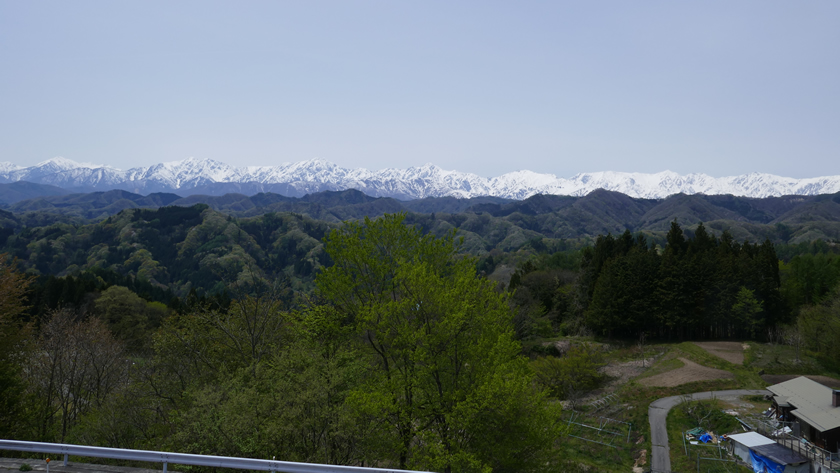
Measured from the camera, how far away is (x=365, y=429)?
17.2 metres

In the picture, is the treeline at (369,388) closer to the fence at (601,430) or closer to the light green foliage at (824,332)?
the fence at (601,430)

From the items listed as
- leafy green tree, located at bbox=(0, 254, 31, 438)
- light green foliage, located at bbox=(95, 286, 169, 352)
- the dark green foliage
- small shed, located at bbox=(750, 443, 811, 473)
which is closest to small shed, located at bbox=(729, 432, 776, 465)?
small shed, located at bbox=(750, 443, 811, 473)

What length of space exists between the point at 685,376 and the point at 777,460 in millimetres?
19960

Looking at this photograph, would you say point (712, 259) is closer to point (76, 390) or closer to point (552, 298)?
point (552, 298)

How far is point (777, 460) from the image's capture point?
27.0 m

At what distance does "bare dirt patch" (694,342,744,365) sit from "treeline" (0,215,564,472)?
152 feet

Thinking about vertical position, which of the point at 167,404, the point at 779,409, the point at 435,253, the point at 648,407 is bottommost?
the point at 648,407

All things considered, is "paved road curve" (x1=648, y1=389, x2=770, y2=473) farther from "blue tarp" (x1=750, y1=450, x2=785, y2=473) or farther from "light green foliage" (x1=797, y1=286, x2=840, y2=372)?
"light green foliage" (x1=797, y1=286, x2=840, y2=372)

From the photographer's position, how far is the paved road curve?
30.3 meters

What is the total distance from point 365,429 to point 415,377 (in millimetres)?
2877

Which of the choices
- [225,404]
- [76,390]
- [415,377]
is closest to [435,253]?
[415,377]

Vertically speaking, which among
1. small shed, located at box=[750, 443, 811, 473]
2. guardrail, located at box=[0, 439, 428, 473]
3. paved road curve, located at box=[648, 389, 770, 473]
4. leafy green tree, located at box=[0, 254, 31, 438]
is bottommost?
paved road curve, located at box=[648, 389, 770, 473]

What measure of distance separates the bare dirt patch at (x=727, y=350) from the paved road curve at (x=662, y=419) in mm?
13884

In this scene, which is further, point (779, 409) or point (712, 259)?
point (712, 259)
